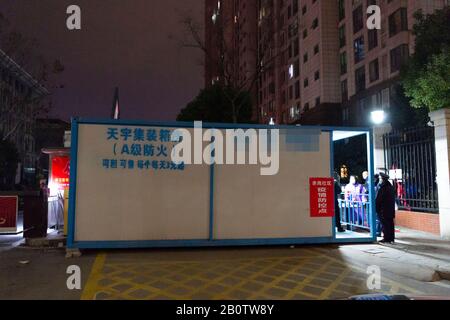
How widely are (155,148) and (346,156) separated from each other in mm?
22933

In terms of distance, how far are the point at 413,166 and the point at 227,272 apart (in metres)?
7.35

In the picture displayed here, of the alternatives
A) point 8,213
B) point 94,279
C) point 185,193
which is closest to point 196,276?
point 94,279

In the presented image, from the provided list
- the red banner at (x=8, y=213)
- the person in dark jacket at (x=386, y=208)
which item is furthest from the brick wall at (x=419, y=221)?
the red banner at (x=8, y=213)

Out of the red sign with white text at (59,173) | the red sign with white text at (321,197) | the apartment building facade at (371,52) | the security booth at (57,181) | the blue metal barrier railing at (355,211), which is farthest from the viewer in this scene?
the apartment building facade at (371,52)

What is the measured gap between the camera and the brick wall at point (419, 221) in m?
10.9

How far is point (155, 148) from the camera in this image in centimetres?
884

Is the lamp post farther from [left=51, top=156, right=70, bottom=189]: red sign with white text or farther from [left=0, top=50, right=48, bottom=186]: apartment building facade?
[left=0, top=50, right=48, bottom=186]: apartment building facade

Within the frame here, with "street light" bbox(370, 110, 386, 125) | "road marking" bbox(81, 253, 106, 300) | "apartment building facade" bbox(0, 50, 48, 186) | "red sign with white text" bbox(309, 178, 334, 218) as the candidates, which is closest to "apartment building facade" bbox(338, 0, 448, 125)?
"street light" bbox(370, 110, 386, 125)

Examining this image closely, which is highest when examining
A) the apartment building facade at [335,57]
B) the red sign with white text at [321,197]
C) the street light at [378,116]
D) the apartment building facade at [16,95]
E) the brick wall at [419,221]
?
the apartment building facade at [335,57]

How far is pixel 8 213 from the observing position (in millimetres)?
10227

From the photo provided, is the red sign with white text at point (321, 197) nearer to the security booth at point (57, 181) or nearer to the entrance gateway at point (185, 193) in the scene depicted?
the entrance gateway at point (185, 193)

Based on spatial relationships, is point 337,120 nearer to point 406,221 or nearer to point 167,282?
point 406,221

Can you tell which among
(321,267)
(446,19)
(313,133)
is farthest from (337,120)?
(321,267)

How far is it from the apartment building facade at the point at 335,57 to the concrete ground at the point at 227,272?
14.4 meters
